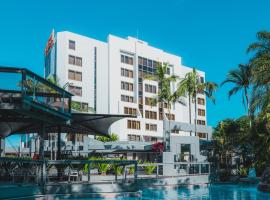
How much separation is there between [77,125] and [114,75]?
133 ft

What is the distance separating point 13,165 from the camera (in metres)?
16.1

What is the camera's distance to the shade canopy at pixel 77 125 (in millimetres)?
18619

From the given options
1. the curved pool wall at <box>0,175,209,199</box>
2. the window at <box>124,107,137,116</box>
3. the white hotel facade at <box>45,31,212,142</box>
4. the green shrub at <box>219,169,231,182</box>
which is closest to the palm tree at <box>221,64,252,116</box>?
the white hotel facade at <box>45,31,212,142</box>

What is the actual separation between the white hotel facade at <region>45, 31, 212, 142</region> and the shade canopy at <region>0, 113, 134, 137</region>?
110 feet

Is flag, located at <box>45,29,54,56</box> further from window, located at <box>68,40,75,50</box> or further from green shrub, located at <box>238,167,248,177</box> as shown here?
green shrub, located at <box>238,167,248,177</box>

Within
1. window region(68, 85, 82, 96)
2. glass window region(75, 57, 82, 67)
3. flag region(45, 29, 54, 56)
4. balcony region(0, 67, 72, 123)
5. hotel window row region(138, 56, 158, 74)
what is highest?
flag region(45, 29, 54, 56)

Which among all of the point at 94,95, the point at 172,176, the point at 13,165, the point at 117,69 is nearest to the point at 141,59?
the point at 117,69

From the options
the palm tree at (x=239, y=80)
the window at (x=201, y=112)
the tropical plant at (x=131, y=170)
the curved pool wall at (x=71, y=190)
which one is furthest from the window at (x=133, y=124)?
the curved pool wall at (x=71, y=190)

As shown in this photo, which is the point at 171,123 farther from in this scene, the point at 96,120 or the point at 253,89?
the point at 96,120

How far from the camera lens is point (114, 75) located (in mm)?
60625

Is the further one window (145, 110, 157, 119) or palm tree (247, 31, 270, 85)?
window (145, 110, 157, 119)

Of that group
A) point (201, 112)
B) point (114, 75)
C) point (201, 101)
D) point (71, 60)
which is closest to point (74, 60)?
point (71, 60)

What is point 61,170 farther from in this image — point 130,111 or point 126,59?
point 126,59

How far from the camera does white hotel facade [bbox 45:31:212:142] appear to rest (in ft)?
185
